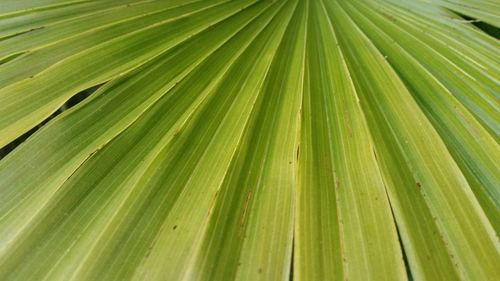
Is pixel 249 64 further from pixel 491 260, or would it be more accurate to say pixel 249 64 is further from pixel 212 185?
pixel 491 260

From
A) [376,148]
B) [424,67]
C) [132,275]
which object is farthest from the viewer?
[424,67]

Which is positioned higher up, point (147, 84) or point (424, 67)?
point (424, 67)

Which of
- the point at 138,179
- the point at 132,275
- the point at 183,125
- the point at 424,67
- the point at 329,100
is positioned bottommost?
the point at 132,275

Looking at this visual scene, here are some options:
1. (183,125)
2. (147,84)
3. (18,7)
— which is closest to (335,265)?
(183,125)

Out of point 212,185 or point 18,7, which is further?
point 18,7

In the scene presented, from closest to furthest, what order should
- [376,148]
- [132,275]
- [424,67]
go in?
[132,275], [376,148], [424,67]

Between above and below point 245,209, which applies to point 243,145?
above

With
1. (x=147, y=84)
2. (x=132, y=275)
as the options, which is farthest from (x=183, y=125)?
(x=132, y=275)
